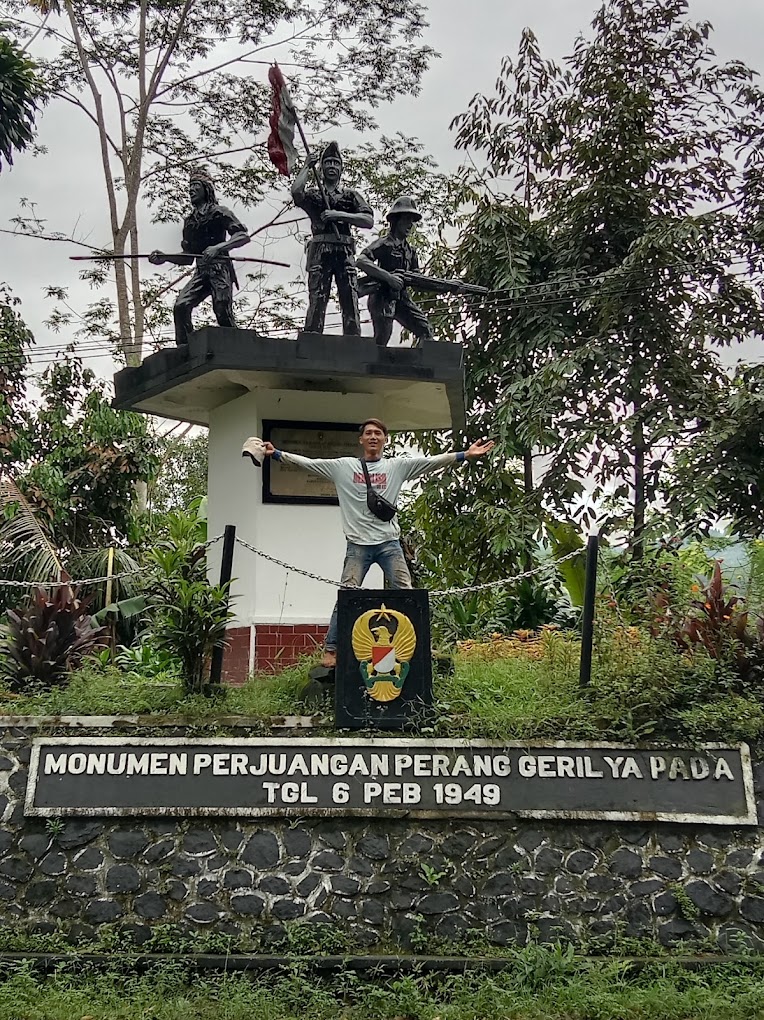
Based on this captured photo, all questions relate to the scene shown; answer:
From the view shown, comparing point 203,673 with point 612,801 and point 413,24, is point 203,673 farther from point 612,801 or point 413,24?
point 413,24

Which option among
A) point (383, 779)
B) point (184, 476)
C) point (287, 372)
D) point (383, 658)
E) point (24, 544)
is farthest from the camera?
point (184, 476)

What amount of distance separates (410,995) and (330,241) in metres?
6.04

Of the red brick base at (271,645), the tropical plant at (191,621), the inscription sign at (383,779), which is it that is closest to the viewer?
the inscription sign at (383,779)

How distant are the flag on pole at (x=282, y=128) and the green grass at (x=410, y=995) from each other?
21.5 ft

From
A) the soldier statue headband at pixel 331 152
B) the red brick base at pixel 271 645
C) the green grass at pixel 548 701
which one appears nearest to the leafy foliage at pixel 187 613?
the green grass at pixel 548 701

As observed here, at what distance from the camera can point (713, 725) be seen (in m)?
6.59

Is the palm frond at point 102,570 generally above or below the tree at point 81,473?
below

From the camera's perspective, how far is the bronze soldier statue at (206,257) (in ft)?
29.8

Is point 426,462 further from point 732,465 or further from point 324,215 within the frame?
point 732,465

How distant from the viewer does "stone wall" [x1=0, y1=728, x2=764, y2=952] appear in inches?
242

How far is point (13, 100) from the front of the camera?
1405cm

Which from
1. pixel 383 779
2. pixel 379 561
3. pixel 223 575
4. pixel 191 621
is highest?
pixel 379 561

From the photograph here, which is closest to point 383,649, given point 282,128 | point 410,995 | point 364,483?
point 364,483

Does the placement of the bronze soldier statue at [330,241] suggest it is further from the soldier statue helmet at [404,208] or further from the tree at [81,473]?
the tree at [81,473]
